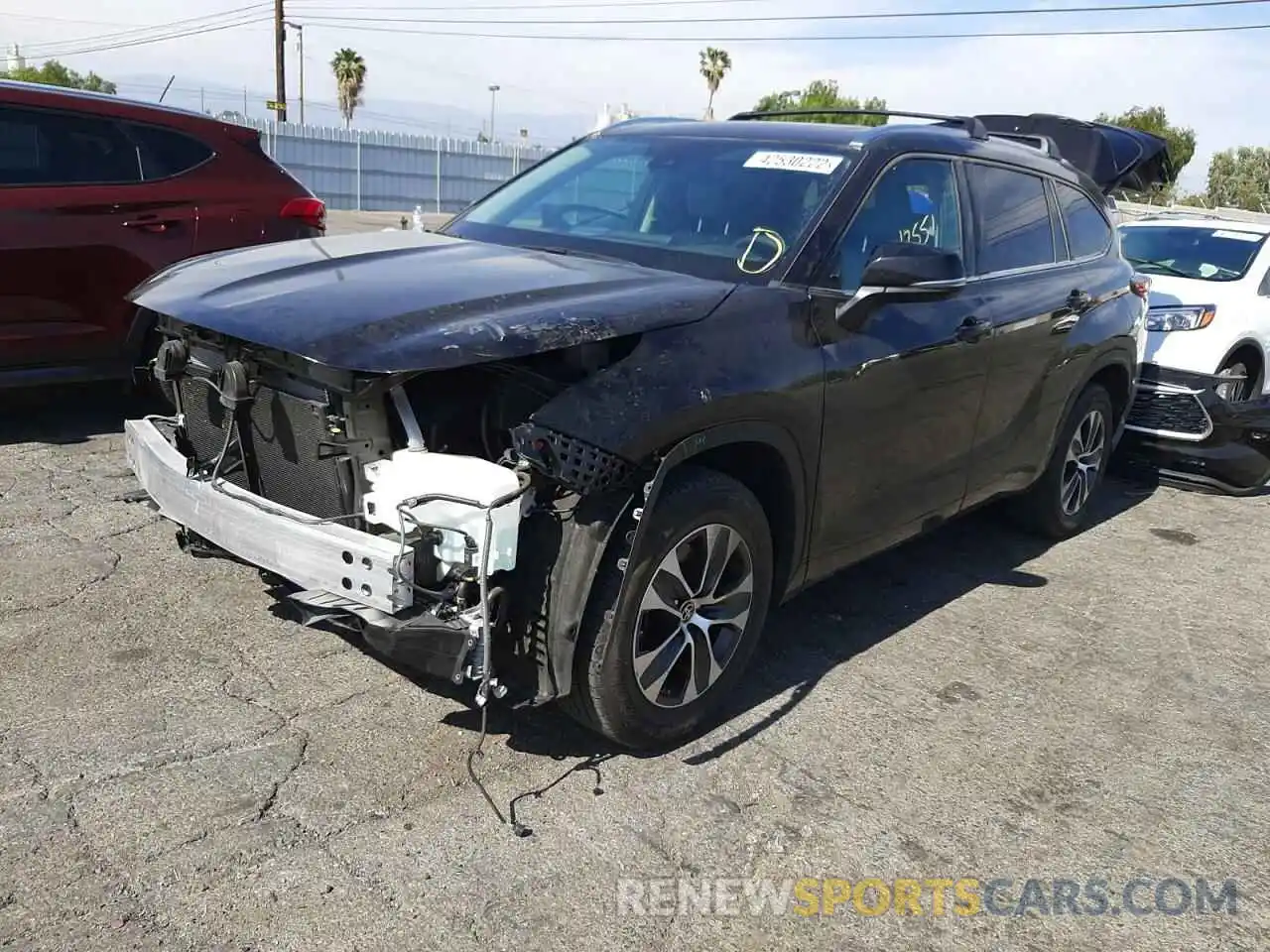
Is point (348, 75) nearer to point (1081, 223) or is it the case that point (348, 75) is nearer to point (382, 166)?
point (382, 166)

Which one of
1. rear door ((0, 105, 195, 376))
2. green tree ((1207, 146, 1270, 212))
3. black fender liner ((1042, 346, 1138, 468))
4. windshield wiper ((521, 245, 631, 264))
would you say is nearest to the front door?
windshield wiper ((521, 245, 631, 264))

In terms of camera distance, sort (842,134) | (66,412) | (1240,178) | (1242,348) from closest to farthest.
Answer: (842,134), (66,412), (1242,348), (1240,178)

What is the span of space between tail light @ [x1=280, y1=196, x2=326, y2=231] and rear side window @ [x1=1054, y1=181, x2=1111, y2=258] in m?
4.28

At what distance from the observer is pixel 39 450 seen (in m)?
5.93

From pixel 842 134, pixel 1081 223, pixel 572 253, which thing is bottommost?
pixel 572 253

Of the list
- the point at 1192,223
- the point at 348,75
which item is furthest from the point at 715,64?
the point at 1192,223

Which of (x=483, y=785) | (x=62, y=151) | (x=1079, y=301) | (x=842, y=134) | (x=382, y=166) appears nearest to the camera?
(x=483, y=785)

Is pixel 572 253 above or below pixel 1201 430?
above

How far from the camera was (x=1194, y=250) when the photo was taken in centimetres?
857

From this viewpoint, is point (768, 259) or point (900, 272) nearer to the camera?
point (900, 272)

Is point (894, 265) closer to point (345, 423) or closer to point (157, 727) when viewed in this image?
point (345, 423)

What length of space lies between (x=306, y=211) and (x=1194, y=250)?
21.7 ft

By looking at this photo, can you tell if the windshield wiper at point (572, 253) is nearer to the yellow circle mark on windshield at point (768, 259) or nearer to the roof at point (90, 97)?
the yellow circle mark on windshield at point (768, 259)

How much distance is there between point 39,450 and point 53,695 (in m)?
2.93
